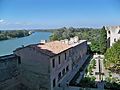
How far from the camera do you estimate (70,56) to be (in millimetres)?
11570

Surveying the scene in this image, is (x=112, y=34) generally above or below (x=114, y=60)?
above

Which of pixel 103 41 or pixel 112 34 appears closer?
pixel 103 41

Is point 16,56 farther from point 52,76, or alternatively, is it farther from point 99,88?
point 99,88

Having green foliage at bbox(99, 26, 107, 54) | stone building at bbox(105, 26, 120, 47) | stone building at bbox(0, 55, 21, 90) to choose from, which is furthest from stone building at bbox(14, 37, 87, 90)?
stone building at bbox(105, 26, 120, 47)

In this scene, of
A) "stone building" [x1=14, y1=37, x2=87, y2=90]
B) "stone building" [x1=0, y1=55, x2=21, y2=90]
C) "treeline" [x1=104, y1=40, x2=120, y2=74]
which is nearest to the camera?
"stone building" [x1=0, y1=55, x2=21, y2=90]

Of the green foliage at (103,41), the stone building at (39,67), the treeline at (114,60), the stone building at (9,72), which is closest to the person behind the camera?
A: the stone building at (9,72)

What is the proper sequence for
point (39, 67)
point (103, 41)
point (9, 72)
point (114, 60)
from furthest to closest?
point (103, 41) < point (114, 60) < point (39, 67) < point (9, 72)

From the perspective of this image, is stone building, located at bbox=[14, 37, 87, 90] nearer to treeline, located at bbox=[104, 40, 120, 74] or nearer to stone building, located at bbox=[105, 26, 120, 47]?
treeline, located at bbox=[104, 40, 120, 74]

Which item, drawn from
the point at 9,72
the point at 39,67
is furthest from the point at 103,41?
the point at 9,72

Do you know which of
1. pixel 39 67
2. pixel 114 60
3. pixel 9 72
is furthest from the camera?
pixel 114 60

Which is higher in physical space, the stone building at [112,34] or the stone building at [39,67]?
the stone building at [112,34]

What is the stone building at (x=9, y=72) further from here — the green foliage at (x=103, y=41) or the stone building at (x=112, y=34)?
the stone building at (x=112, y=34)

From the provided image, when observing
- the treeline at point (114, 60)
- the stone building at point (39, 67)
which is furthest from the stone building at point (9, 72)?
the treeline at point (114, 60)

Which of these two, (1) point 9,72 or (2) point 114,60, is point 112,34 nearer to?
(2) point 114,60
